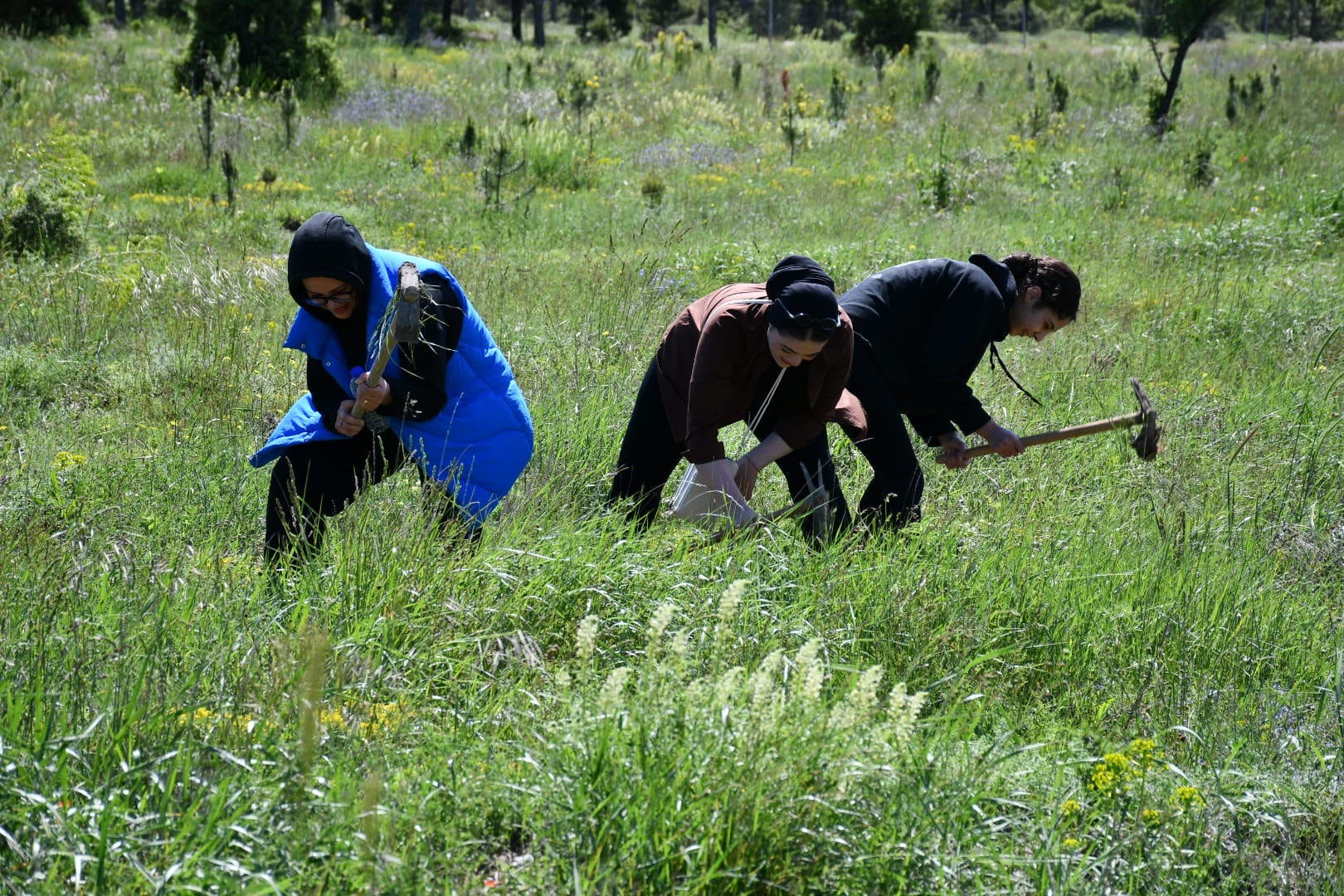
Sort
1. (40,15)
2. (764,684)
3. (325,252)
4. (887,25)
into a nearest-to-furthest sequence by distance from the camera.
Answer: (764,684), (325,252), (40,15), (887,25)

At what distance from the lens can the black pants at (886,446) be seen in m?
4.21

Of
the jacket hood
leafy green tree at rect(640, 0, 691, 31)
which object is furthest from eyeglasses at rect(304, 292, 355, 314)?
leafy green tree at rect(640, 0, 691, 31)

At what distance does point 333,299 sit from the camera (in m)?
3.26

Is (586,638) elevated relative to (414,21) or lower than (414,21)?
lower

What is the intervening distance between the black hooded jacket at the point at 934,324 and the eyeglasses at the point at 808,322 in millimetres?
832

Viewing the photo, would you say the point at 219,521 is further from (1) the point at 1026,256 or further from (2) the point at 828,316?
(1) the point at 1026,256

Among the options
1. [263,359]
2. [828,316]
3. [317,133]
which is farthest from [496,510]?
[317,133]

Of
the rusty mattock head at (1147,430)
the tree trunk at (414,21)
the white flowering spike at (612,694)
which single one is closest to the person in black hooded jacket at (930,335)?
the rusty mattock head at (1147,430)

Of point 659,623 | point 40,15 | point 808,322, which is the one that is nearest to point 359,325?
point 808,322

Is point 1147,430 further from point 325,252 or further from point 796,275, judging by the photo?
point 325,252

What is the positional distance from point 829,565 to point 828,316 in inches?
32.9

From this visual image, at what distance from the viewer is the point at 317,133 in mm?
14000

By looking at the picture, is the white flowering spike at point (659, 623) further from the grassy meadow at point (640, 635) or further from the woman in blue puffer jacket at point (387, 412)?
the woman in blue puffer jacket at point (387, 412)

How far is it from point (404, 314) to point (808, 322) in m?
1.21
